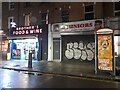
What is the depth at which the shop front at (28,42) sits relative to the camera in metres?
27.6

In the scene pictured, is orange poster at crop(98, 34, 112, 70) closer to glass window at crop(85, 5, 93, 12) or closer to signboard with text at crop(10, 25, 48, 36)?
glass window at crop(85, 5, 93, 12)

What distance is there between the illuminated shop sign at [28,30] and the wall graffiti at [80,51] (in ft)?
A: 15.4

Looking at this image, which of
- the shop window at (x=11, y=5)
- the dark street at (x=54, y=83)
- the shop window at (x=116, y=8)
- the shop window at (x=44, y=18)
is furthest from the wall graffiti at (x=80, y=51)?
the shop window at (x=11, y=5)

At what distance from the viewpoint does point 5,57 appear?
103 feet

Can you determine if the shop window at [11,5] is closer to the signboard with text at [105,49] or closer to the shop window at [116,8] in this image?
the shop window at [116,8]

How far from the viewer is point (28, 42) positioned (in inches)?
1176

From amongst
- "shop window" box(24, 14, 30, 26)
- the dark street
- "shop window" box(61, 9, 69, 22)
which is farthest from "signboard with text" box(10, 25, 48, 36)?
the dark street

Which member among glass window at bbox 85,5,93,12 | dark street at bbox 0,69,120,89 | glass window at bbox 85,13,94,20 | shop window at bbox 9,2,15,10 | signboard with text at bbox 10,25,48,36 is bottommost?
dark street at bbox 0,69,120,89

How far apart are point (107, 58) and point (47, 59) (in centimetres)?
1376

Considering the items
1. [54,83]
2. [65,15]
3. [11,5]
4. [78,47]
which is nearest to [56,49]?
[78,47]

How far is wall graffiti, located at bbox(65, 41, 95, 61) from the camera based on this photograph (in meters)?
23.8

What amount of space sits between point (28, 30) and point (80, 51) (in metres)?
8.56

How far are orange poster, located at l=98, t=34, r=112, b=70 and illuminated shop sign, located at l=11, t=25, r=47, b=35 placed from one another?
1372 centimetres

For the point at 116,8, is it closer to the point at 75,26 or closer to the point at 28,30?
the point at 75,26
